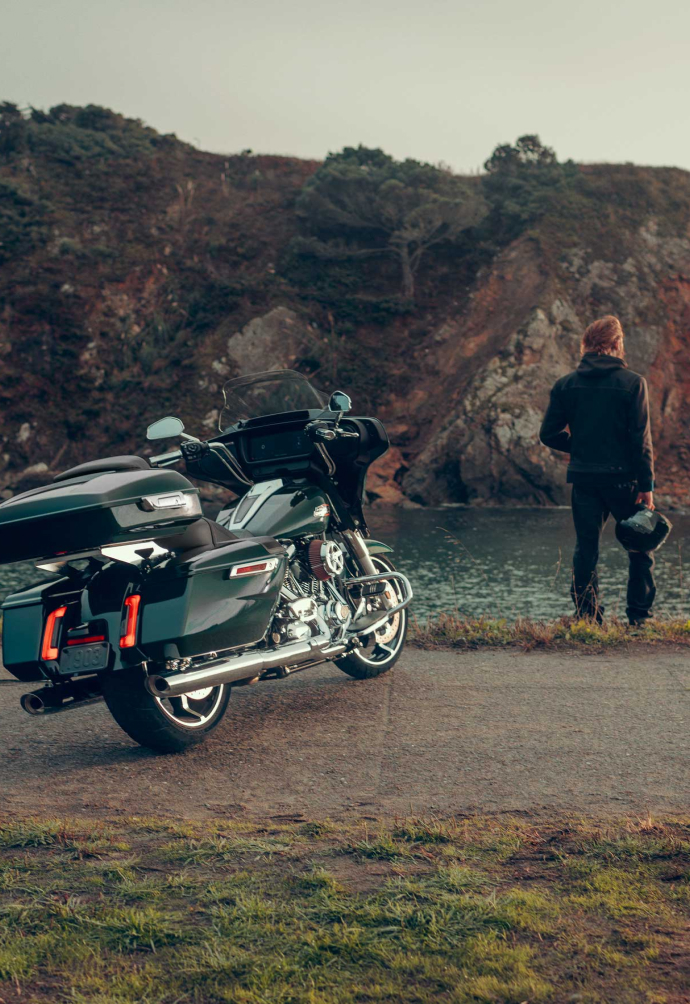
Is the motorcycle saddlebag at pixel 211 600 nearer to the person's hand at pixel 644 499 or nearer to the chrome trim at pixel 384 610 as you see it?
the chrome trim at pixel 384 610

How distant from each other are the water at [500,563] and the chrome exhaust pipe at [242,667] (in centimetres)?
372

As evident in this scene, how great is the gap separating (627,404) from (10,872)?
18.4 ft

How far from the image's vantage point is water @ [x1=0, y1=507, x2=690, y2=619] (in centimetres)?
1319

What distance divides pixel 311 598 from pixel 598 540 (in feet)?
9.78

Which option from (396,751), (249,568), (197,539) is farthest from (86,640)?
(396,751)

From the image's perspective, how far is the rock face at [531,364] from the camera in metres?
29.7

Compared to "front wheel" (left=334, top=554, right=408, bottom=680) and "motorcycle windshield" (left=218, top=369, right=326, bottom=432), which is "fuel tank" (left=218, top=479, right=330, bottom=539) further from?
"front wheel" (left=334, top=554, right=408, bottom=680)

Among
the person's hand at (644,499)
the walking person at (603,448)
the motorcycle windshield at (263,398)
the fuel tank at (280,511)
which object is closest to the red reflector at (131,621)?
the fuel tank at (280,511)

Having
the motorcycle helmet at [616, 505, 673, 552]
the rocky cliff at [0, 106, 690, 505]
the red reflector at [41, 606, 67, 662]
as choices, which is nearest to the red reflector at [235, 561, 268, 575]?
the red reflector at [41, 606, 67, 662]

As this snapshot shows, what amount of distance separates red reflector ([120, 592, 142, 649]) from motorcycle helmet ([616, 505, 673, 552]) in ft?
13.5

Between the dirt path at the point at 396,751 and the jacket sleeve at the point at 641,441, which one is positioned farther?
the jacket sleeve at the point at 641,441

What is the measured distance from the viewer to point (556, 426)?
25.0ft

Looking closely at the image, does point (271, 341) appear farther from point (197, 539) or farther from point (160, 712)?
point (160, 712)

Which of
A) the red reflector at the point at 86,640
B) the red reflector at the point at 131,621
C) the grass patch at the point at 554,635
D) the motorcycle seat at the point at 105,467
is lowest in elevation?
the grass patch at the point at 554,635
